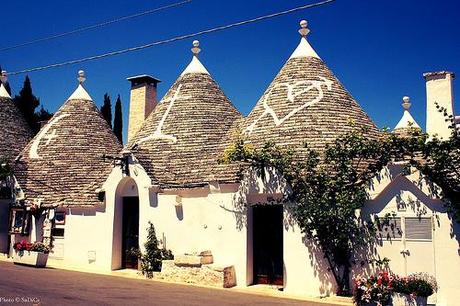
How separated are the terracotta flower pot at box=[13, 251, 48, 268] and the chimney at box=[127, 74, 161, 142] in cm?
779

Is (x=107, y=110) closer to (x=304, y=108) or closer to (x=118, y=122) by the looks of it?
(x=118, y=122)

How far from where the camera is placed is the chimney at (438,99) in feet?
43.0

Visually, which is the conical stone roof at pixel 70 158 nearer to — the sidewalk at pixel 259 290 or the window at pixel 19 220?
the window at pixel 19 220

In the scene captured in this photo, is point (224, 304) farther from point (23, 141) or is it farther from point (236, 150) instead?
point (23, 141)

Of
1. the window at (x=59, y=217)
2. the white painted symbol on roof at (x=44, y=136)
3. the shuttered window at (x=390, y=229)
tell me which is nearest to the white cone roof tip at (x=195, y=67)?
the white painted symbol on roof at (x=44, y=136)

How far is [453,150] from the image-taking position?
37.2 ft

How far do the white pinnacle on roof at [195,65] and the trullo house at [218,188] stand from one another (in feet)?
0.18

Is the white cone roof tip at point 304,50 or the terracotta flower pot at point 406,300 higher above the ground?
the white cone roof tip at point 304,50

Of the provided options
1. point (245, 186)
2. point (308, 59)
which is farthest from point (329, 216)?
point (308, 59)

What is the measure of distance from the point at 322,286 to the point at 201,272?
11.5 feet

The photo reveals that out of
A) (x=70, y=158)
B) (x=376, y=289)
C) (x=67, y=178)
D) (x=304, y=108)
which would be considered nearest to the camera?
(x=376, y=289)

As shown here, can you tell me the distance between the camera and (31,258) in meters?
17.0

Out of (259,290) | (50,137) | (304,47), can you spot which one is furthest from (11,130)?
(259,290)

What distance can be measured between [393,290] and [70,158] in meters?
15.2
